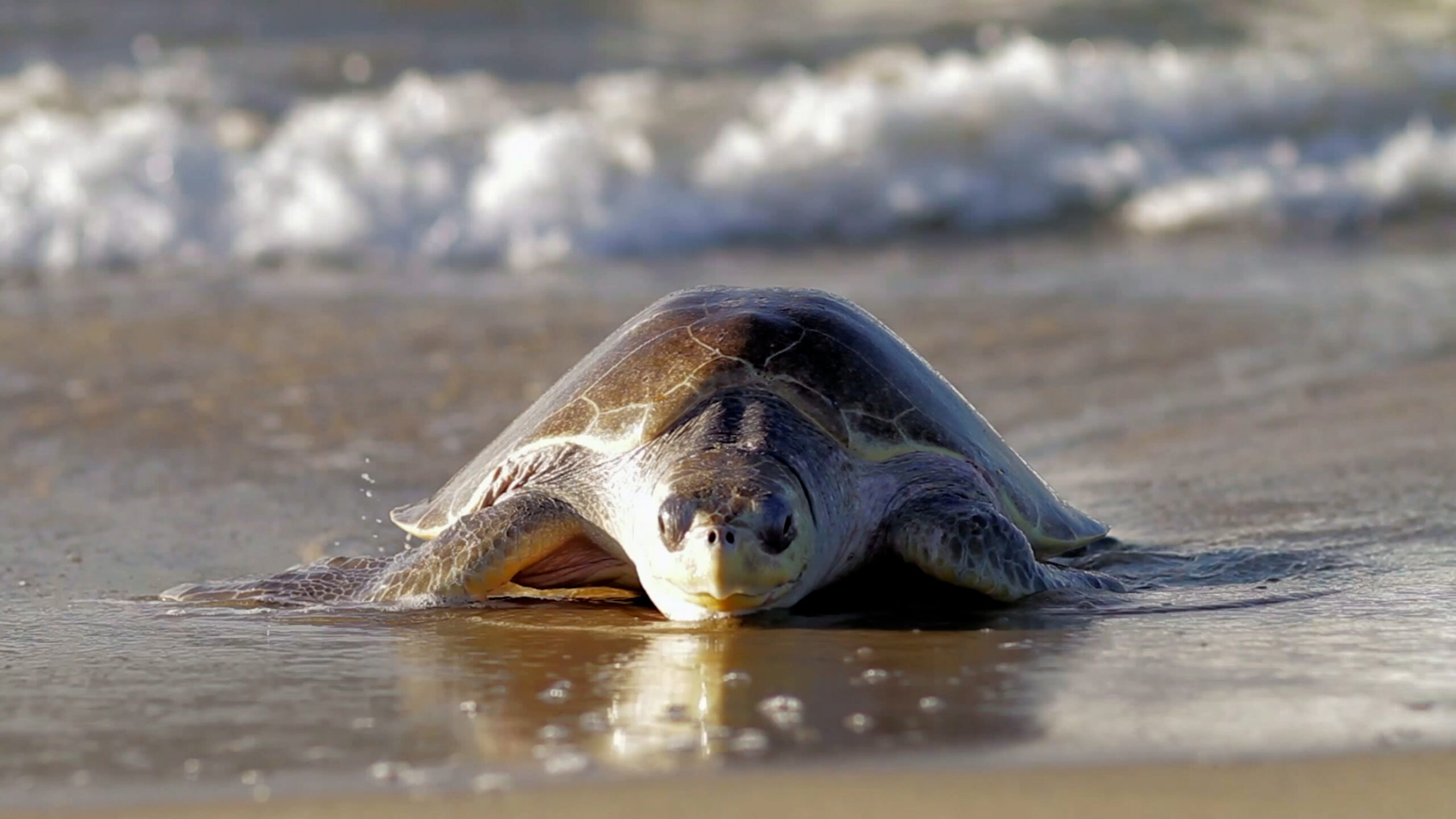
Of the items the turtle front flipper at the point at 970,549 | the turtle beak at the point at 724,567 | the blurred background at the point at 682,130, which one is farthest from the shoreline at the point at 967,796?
the blurred background at the point at 682,130

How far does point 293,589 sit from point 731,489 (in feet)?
3.90

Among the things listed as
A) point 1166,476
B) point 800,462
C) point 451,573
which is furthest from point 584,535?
point 1166,476

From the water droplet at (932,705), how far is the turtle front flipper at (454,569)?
1.32 m

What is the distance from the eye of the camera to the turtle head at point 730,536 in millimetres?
3635

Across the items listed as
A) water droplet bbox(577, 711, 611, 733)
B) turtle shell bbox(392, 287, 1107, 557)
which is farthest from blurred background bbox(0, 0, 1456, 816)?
turtle shell bbox(392, 287, 1107, 557)

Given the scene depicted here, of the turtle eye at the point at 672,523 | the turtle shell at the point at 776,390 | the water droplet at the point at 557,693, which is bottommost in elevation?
the water droplet at the point at 557,693

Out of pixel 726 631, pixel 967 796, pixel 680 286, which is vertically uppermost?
pixel 680 286

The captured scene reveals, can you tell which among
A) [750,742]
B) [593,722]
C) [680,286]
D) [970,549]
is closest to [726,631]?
[970,549]

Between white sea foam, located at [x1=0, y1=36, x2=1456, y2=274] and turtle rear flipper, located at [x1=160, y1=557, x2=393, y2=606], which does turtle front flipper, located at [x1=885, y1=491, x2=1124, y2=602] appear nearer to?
turtle rear flipper, located at [x1=160, y1=557, x2=393, y2=606]

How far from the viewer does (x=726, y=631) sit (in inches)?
149

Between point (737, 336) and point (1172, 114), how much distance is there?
37.4 ft

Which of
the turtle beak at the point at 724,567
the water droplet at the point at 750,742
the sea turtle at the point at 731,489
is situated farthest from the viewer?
the sea turtle at the point at 731,489

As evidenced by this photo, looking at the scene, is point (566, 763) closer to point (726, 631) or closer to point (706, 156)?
point (726, 631)

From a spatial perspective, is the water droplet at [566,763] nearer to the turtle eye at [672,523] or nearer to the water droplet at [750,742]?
the water droplet at [750,742]
